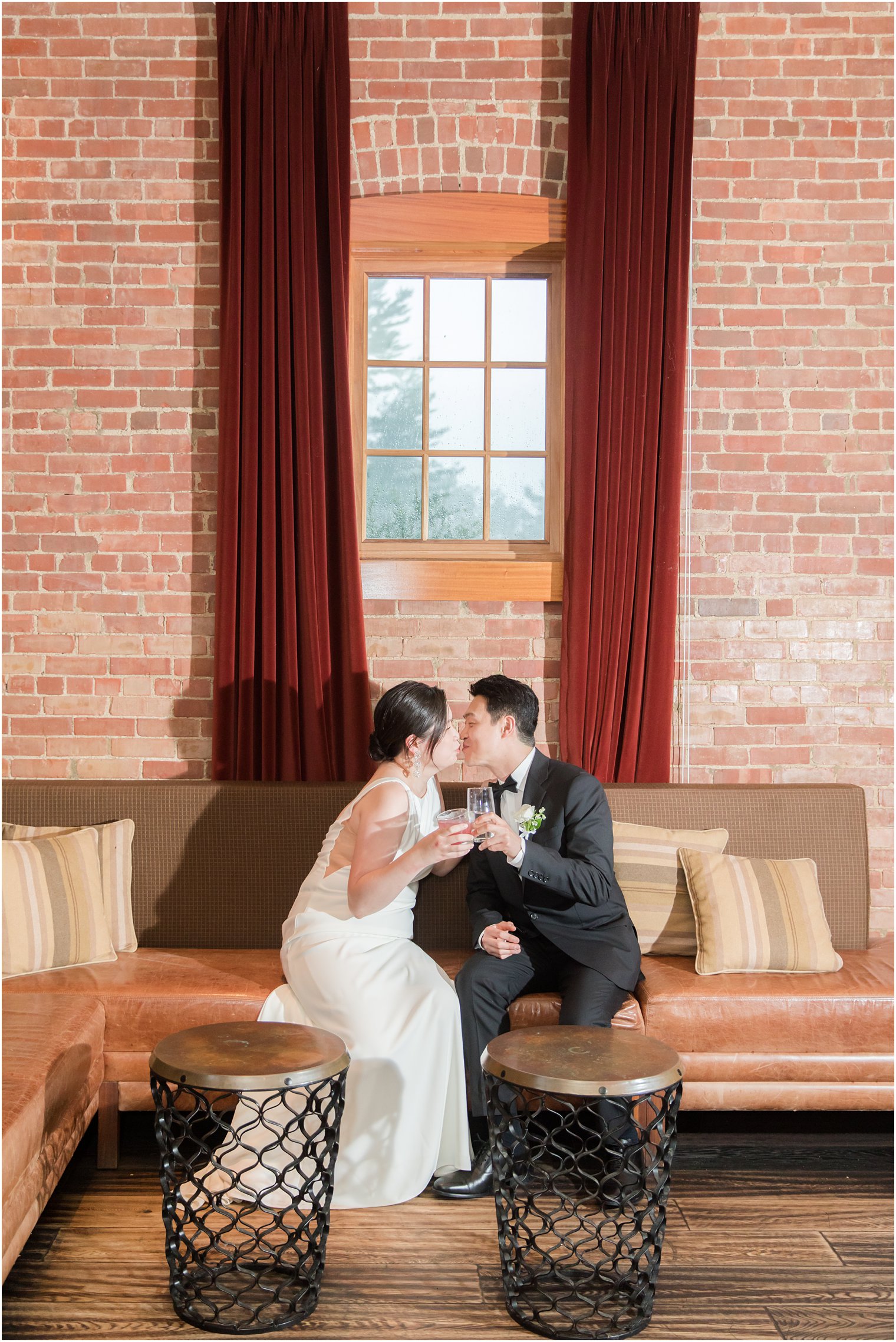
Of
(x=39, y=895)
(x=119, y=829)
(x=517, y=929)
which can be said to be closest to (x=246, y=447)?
(x=119, y=829)

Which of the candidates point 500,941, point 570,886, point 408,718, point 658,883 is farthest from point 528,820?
point 658,883

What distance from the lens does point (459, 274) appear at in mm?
4145

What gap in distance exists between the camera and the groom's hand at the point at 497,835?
104 inches

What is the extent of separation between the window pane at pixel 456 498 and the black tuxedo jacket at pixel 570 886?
1.23m

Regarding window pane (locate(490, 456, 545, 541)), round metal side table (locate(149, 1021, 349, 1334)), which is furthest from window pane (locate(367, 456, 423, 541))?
round metal side table (locate(149, 1021, 349, 1334))

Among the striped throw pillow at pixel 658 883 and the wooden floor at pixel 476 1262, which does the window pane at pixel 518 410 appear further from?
the wooden floor at pixel 476 1262

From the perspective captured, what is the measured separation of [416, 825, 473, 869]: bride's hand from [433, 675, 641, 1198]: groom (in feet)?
0.45

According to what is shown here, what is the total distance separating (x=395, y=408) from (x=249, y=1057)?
8.75 ft

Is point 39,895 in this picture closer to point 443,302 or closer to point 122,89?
point 443,302

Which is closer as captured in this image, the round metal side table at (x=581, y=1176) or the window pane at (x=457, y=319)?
the round metal side table at (x=581, y=1176)

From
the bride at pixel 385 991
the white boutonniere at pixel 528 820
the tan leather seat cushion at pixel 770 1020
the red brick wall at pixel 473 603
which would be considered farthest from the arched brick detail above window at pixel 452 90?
the tan leather seat cushion at pixel 770 1020

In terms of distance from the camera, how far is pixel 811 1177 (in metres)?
3.00

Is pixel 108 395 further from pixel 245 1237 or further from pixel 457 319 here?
pixel 245 1237

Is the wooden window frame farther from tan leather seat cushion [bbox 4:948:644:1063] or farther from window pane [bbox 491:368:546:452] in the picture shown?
tan leather seat cushion [bbox 4:948:644:1063]
